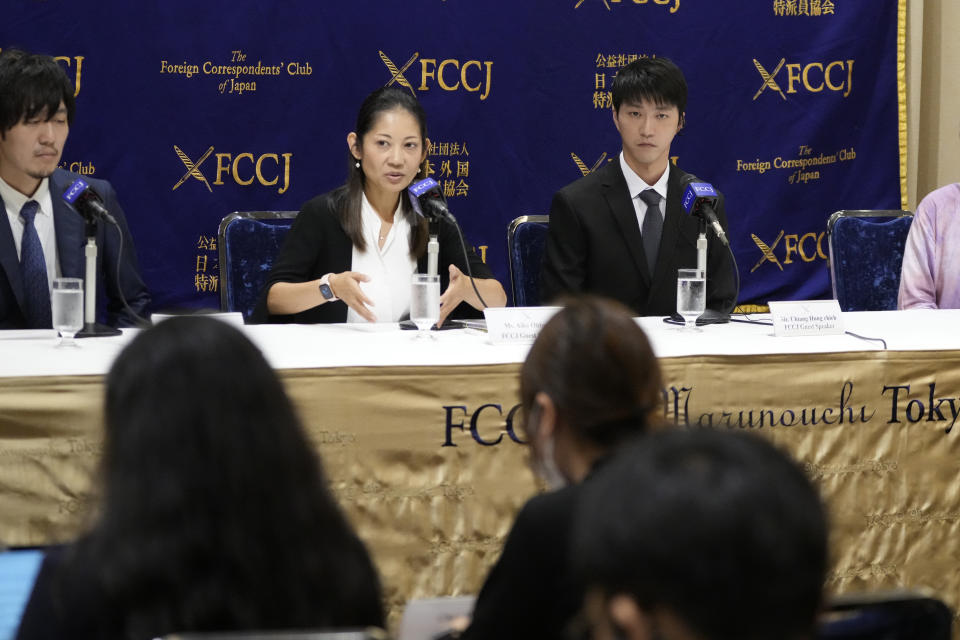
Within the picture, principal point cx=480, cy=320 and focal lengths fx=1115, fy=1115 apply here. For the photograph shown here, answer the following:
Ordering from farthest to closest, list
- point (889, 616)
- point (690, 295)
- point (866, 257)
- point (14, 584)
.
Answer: point (866, 257), point (690, 295), point (14, 584), point (889, 616)

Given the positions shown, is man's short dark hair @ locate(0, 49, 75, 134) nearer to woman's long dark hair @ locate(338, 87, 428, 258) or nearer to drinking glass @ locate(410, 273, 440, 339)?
woman's long dark hair @ locate(338, 87, 428, 258)

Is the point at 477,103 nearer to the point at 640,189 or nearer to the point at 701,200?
the point at 640,189

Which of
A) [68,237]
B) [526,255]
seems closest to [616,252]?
[526,255]

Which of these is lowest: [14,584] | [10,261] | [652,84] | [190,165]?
[14,584]

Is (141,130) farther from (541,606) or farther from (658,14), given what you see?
(541,606)

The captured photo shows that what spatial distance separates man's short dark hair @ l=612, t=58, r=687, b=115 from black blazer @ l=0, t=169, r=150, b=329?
4.74 feet

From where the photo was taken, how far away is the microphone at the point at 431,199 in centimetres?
264

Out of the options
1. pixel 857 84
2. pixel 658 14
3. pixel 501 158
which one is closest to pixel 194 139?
pixel 501 158

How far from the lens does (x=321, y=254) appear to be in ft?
10.0

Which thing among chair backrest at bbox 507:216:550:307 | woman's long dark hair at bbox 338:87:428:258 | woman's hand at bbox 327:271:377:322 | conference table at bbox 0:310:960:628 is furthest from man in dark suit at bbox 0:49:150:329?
chair backrest at bbox 507:216:550:307

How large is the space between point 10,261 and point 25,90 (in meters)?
0.43

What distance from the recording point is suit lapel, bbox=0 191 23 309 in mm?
2730

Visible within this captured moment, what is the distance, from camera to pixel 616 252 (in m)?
3.14

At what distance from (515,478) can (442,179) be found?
216cm
